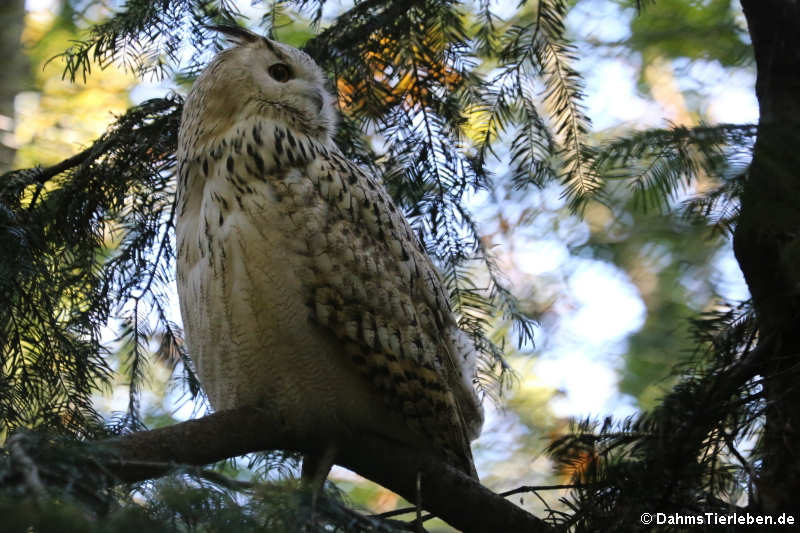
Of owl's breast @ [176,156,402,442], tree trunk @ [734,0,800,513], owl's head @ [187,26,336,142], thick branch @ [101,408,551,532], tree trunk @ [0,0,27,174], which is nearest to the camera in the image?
tree trunk @ [734,0,800,513]

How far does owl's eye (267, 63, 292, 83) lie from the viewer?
256cm

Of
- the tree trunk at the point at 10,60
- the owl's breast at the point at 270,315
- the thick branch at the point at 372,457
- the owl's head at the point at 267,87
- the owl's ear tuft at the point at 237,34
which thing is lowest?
the thick branch at the point at 372,457

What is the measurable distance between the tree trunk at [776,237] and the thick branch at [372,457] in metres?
0.56

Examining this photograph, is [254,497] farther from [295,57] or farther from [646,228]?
[295,57]

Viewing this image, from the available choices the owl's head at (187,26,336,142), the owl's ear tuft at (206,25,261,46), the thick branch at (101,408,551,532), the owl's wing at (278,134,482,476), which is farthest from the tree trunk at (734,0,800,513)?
the owl's ear tuft at (206,25,261,46)

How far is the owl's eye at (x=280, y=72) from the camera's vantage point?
2564mm

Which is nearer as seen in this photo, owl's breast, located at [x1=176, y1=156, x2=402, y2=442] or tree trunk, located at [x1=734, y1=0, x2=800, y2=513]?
tree trunk, located at [x1=734, y1=0, x2=800, y2=513]

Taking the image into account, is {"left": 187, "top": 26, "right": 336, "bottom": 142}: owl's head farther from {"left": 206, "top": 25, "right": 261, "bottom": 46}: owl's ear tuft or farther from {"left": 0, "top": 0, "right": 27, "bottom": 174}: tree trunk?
{"left": 0, "top": 0, "right": 27, "bottom": 174}: tree trunk

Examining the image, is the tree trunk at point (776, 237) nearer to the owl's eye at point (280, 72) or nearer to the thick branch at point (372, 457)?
the thick branch at point (372, 457)

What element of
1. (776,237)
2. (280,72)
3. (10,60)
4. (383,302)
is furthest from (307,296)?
(10,60)

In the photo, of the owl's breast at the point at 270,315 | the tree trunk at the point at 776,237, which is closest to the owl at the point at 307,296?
the owl's breast at the point at 270,315

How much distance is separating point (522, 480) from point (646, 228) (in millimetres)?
3961

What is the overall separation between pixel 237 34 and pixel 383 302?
43.7 inches

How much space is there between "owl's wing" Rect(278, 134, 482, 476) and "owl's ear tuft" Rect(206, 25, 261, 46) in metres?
0.53
